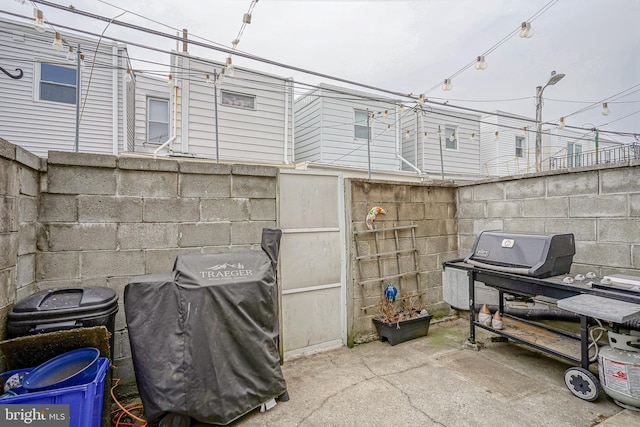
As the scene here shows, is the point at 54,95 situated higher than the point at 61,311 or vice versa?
the point at 54,95

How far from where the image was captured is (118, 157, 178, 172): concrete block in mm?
2418

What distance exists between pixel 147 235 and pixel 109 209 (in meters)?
0.35

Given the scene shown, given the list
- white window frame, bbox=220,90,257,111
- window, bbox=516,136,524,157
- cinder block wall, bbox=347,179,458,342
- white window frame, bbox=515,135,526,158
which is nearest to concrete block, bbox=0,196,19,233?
cinder block wall, bbox=347,179,458,342

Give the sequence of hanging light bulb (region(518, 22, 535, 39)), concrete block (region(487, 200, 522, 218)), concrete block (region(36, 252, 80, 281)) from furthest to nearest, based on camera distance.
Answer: hanging light bulb (region(518, 22, 535, 39))
concrete block (region(487, 200, 522, 218))
concrete block (region(36, 252, 80, 281))

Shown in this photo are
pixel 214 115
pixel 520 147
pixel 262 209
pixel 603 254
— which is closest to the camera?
pixel 603 254

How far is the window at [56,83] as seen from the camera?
596 cm

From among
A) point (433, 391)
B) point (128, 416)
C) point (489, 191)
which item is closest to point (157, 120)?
point (128, 416)

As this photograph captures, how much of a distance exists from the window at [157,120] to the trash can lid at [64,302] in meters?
5.83

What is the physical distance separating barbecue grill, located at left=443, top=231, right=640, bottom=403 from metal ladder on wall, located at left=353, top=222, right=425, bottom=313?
607 millimetres

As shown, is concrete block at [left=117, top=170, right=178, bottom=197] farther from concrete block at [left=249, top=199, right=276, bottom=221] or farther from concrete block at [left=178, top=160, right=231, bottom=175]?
concrete block at [left=249, top=199, right=276, bottom=221]

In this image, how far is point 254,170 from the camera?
2.94 metres

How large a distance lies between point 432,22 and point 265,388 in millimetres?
5845

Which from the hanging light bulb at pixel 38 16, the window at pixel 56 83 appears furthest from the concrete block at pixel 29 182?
the window at pixel 56 83

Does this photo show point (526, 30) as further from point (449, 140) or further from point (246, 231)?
point (449, 140)
